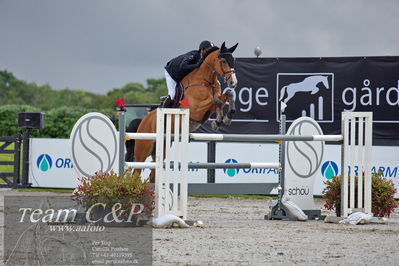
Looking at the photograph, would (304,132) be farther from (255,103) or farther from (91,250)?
(255,103)

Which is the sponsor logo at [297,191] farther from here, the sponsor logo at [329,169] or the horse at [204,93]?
the sponsor logo at [329,169]

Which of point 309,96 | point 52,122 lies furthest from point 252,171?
point 52,122

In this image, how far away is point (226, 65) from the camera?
8414 mm

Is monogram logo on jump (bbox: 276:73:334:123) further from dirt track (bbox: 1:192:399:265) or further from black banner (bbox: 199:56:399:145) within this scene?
dirt track (bbox: 1:192:399:265)

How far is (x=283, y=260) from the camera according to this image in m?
4.75

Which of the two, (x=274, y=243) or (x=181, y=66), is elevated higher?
(x=181, y=66)

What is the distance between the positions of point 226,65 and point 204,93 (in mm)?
471

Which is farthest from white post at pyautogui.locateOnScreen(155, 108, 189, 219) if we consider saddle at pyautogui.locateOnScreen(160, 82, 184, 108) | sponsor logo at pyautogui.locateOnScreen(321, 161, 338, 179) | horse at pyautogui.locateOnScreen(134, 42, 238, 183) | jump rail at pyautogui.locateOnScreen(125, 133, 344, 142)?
sponsor logo at pyautogui.locateOnScreen(321, 161, 338, 179)

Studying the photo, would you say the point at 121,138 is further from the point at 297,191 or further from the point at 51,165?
the point at 51,165

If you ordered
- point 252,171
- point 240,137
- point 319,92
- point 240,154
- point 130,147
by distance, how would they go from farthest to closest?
1. point 319,92
2. point 240,154
3. point 252,171
4. point 130,147
5. point 240,137

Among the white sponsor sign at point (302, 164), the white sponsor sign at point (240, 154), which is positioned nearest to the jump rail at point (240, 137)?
the white sponsor sign at point (302, 164)

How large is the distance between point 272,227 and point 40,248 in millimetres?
2746

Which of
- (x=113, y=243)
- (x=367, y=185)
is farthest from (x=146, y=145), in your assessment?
(x=113, y=243)

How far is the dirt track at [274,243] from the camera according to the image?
477 cm
